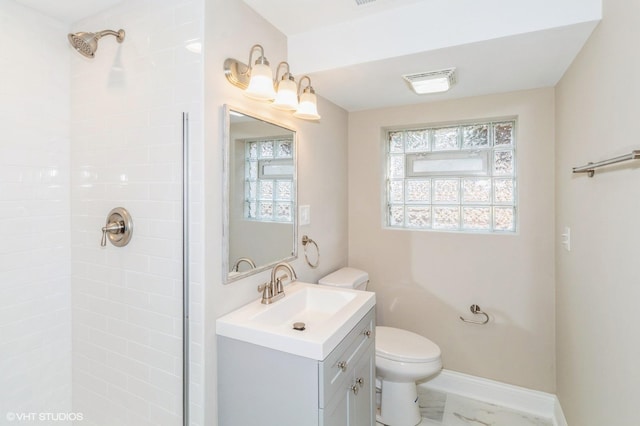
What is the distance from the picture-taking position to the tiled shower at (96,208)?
141 cm

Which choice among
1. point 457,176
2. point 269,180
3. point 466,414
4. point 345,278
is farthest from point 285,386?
point 457,176

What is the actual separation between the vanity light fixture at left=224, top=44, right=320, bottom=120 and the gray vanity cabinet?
1.09 meters

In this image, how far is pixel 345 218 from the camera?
2.69m

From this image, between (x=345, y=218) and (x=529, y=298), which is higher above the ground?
(x=345, y=218)

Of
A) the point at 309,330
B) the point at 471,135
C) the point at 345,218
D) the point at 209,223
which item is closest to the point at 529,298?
the point at 471,135

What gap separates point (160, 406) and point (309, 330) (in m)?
0.81

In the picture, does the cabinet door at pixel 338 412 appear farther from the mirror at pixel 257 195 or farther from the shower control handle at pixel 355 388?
the mirror at pixel 257 195

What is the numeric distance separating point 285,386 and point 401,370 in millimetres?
954

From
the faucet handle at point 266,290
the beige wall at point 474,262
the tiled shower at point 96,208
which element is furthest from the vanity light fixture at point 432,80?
the faucet handle at point 266,290

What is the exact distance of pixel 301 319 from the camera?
1.72 meters

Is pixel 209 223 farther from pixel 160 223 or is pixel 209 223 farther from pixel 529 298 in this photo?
pixel 529 298

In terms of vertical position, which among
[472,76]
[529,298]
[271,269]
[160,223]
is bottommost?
[529,298]

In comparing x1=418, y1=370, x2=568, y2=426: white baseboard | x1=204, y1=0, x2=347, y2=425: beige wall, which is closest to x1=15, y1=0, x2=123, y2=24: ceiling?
x1=204, y1=0, x2=347, y2=425: beige wall

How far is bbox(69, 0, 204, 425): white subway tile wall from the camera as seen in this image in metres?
1.39
